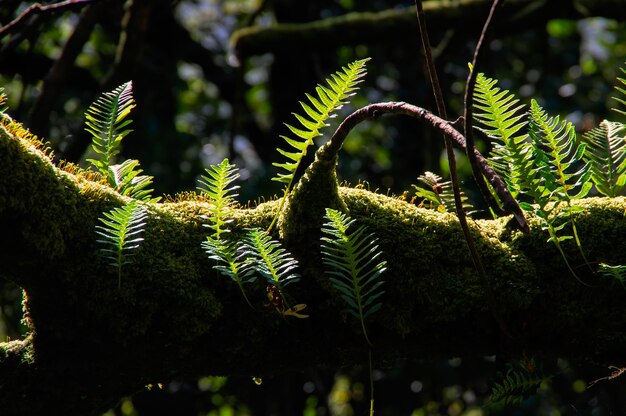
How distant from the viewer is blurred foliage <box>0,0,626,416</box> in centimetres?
477

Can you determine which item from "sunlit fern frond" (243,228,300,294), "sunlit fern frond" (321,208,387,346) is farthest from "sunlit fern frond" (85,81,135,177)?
"sunlit fern frond" (321,208,387,346)

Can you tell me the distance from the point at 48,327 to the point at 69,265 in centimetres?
15

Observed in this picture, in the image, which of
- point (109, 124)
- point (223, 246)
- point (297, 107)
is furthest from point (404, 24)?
point (223, 246)

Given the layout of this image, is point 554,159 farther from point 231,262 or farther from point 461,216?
point 231,262

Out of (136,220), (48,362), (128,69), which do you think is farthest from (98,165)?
(128,69)

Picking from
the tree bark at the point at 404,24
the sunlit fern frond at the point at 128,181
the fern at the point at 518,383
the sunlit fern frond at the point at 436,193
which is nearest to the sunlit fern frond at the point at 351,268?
the fern at the point at 518,383

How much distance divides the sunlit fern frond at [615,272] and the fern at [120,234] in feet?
3.24

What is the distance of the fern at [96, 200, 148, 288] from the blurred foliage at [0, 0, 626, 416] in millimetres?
2619

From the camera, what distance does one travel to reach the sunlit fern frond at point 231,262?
1.47 metres

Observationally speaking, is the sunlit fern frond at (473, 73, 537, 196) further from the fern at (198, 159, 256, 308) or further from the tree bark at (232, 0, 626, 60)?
the tree bark at (232, 0, 626, 60)

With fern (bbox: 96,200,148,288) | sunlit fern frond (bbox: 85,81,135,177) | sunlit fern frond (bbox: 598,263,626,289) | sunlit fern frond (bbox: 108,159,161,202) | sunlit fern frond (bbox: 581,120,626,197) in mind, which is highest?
sunlit fern frond (bbox: 85,81,135,177)

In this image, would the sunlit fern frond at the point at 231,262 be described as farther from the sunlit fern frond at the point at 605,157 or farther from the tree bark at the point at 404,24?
the tree bark at the point at 404,24

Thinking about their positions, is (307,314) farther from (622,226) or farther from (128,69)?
(128,69)

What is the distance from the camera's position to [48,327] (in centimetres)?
149
